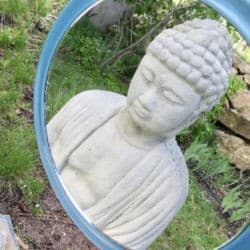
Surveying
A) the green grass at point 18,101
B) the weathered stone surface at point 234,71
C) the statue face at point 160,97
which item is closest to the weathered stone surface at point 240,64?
the weathered stone surface at point 234,71

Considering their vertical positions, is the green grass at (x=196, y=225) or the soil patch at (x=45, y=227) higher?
the green grass at (x=196, y=225)

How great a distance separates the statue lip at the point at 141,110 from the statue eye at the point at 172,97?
64 millimetres

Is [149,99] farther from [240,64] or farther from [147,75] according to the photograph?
[240,64]

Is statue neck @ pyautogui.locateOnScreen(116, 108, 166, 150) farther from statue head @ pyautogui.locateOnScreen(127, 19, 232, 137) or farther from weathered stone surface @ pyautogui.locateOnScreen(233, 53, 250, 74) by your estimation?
weathered stone surface @ pyautogui.locateOnScreen(233, 53, 250, 74)

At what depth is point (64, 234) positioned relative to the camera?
2.07 meters

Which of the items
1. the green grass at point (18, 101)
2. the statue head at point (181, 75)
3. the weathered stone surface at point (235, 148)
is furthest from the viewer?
the green grass at point (18, 101)

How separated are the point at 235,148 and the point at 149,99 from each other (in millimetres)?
260

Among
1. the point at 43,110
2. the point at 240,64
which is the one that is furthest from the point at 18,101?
the point at 240,64

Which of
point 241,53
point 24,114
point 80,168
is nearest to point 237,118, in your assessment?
point 241,53

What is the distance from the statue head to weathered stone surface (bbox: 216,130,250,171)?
11cm

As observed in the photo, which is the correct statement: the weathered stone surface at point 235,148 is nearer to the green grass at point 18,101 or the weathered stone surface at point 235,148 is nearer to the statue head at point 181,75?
the statue head at point 181,75

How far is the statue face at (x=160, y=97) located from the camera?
1.42 m

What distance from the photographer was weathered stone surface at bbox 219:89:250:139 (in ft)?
4.82

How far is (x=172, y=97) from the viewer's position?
144 centimetres
